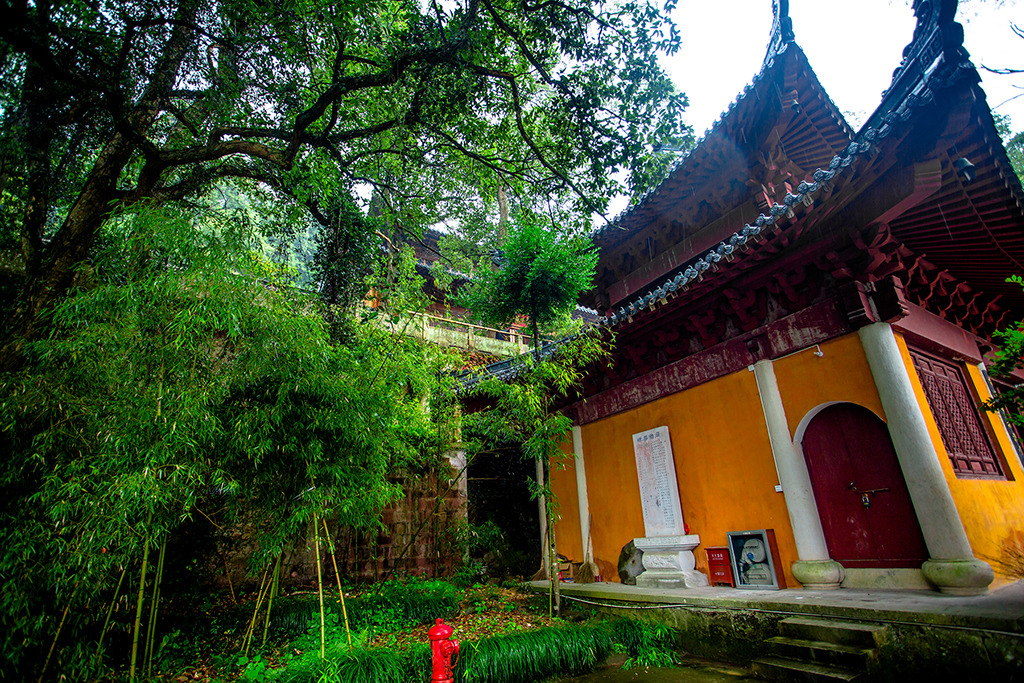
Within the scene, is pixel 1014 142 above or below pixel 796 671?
above

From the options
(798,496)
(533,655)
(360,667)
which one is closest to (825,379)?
(798,496)

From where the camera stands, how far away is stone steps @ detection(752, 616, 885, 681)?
2.87 meters

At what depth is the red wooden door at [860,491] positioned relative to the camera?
151 inches

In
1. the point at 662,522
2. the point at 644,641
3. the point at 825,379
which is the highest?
the point at 825,379

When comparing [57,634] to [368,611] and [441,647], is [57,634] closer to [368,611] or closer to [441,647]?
[441,647]

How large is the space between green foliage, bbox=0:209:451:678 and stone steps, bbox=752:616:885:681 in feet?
10.8

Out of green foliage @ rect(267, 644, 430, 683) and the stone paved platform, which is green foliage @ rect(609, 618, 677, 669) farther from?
green foliage @ rect(267, 644, 430, 683)

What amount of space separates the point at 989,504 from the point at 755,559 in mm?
1952

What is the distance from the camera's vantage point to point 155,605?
3439 millimetres

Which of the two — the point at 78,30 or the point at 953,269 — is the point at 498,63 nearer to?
the point at 78,30

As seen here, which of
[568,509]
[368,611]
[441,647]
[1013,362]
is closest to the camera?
[441,647]

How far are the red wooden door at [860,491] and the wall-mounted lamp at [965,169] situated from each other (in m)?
2.02

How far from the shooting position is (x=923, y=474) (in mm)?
3609

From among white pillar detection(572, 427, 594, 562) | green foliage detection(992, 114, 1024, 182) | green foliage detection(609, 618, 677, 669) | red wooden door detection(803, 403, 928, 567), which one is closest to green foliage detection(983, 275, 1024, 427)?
red wooden door detection(803, 403, 928, 567)
